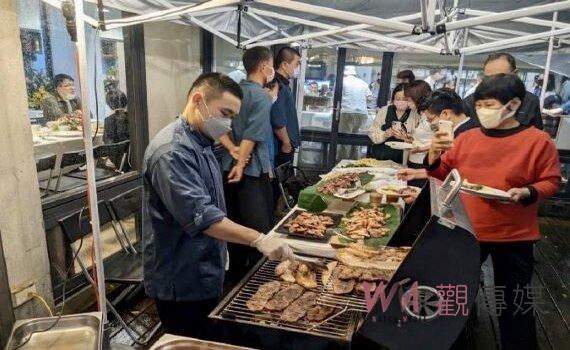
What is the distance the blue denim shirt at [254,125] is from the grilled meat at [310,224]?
89cm

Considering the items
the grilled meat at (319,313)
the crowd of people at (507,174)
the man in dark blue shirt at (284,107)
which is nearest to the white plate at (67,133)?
the man in dark blue shirt at (284,107)

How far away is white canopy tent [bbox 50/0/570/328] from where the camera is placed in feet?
7.06

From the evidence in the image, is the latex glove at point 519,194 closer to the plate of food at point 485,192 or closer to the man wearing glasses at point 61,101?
the plate of food at point 485,192

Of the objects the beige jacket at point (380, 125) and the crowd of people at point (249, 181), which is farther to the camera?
the beige jacket at point (380, 125)

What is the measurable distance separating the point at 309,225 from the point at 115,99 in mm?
2943

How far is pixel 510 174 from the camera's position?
7.97ft

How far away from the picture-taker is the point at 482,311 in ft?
12.2

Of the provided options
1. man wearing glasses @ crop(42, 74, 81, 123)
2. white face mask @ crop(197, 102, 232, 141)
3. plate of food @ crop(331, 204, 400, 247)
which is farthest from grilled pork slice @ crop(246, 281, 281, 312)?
man wearing glasses @ crop(42, 74, 81, 123)

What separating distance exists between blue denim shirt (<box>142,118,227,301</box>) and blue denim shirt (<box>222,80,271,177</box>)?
4.96 ft

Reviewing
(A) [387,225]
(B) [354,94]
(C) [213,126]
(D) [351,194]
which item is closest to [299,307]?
(C) [213,126]

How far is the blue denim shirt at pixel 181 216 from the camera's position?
1.75 m

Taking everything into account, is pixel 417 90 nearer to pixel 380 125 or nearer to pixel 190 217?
pixel 380 125

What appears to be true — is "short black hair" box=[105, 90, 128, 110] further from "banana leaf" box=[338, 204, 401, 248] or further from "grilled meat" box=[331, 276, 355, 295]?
"grilled meat" box=[331, 276, 355, 295]

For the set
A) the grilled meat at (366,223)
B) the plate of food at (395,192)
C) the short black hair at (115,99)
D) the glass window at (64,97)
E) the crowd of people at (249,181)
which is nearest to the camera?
the crowd of people at (249,181)
